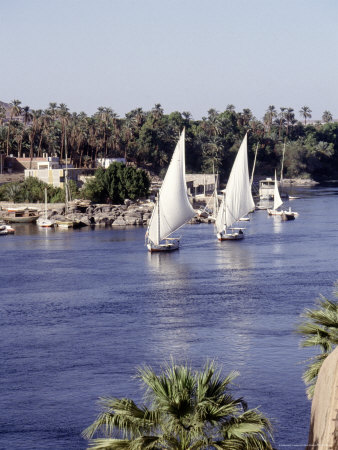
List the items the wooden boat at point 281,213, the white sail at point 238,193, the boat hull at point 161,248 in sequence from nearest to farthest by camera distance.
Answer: the boat hull at point 161,248 → the white sail at point 238,193 → the wooden boat at point 281,213

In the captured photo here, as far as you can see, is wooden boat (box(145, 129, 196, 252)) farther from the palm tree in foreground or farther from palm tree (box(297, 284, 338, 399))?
the palm tree in foreground

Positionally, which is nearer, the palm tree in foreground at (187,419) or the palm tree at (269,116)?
A: the palm tree in foreground at (187,419)

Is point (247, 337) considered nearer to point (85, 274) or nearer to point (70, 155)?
point (85, 274)

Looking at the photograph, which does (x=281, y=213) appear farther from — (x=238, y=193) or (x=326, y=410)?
(x=326, y=410)

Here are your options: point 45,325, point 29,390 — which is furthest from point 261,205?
point 29,390

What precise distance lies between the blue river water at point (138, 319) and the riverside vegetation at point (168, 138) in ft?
119

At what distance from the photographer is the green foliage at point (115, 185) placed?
8500 centimetres

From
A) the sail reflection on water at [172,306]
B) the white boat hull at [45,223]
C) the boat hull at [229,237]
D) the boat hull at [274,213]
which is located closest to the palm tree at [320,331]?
the sail reflection on water at [172,306]

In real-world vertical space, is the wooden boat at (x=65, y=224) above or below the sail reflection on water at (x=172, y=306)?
above

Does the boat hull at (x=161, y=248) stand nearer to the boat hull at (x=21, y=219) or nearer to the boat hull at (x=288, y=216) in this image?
the boat hull at (x=288, y=216)

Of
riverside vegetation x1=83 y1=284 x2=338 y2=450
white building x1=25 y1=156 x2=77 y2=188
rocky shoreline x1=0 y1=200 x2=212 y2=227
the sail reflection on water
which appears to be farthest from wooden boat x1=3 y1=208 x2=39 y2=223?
riverside vegetation x1=83 y1=284 x2=338 y2=450

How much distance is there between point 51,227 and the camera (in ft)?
249

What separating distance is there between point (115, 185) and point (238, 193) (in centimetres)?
1946

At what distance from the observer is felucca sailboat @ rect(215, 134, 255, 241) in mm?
66125
